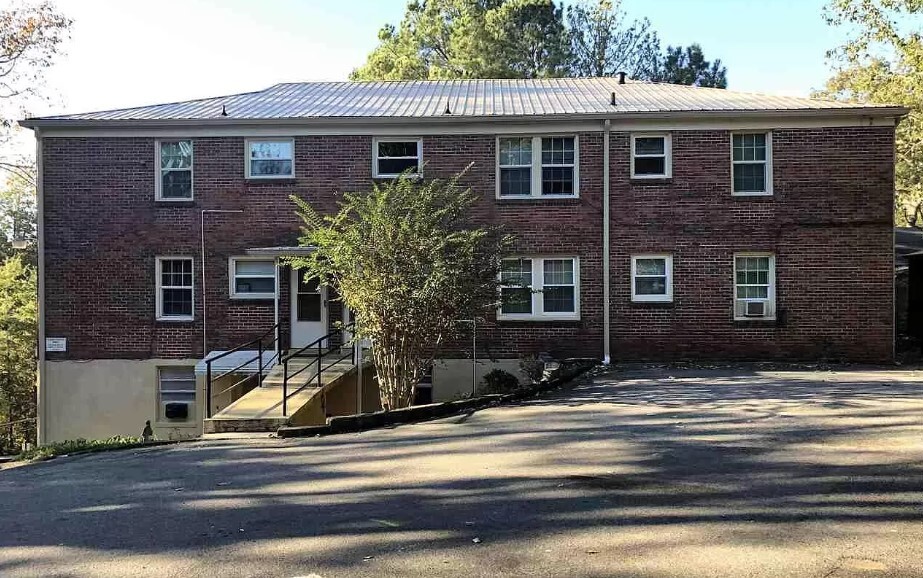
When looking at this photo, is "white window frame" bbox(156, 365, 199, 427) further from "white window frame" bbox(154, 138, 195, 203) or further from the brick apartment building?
"white window frame" bbox(154, 138, 195, 203)

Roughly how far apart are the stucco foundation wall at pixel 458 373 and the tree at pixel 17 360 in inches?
821

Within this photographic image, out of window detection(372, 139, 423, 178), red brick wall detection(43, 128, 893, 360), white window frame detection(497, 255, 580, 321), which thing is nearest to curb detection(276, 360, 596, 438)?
white window frame detection(497, 255, 580, 321)

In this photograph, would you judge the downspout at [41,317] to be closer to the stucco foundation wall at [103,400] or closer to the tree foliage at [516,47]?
the stucco foundation wall at [103,400]

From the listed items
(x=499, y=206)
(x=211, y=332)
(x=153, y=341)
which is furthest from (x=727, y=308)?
(x=153, y=341)

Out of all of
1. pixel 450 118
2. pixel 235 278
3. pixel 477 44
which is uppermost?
pixel 477 44

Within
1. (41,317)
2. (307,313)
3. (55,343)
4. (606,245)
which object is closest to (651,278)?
(606,245)

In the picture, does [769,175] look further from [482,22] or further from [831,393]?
[482,22]

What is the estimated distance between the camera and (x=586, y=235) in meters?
16.6

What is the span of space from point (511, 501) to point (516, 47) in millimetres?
33851

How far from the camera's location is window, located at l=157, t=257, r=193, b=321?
1698cm

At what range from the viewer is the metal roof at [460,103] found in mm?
16547

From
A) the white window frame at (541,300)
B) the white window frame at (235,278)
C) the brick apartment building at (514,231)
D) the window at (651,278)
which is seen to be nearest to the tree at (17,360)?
the brick apartment building at (514,231)

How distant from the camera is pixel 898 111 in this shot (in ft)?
52.9

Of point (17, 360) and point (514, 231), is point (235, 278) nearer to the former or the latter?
point (514, 231)
